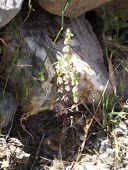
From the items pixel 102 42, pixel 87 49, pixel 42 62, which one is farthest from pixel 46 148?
pixel 102 42

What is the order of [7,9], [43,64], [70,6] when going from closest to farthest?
[7,9], [43,64], [70,6]

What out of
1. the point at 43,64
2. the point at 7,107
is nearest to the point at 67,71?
the point at 43,64

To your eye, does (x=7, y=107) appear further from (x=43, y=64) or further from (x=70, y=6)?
(x=70, y=6)

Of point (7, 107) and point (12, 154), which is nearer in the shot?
point (12, 154)

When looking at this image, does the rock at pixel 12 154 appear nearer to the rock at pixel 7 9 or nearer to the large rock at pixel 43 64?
the large rock at pixel 43 64

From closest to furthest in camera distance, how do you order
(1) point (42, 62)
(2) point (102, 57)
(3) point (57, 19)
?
(1) point (42, 62), (3) point (57, 19), (2) point (102, 57)

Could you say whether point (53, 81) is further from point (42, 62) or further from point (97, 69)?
point (97, 69)

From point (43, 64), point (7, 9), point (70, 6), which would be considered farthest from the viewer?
point (70, 6)

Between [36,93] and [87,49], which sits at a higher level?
[87,49]
